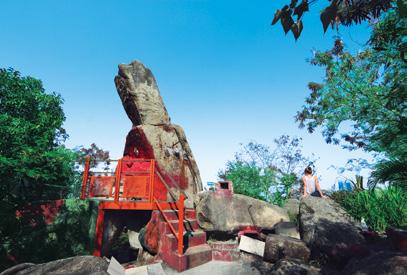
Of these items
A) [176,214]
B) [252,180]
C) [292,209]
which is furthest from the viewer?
[252,180]

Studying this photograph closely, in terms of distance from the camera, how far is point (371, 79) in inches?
453

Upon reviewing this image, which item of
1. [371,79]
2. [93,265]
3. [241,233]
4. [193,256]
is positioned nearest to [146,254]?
[193,256]

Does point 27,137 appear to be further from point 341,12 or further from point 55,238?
point 341,12

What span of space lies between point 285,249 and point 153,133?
26.7 ft

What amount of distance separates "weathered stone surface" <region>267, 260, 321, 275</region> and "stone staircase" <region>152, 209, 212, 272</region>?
248 cm

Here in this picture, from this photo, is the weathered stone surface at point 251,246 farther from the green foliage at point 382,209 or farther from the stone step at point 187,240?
the green foliage at point 382,209

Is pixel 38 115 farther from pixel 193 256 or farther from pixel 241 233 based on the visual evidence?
pixel 241 233

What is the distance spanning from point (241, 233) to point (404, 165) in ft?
17.7

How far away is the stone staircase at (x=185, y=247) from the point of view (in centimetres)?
644

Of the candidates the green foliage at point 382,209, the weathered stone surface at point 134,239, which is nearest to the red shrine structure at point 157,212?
the weathered stone surface at point 134,239

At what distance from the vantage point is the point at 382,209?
6699mm

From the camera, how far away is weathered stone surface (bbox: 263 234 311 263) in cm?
599

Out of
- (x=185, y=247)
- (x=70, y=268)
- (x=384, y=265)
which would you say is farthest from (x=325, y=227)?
(x=70, y=268)

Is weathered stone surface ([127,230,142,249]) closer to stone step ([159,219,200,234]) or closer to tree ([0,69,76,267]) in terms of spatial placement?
stone step ([159,219,200,234])
